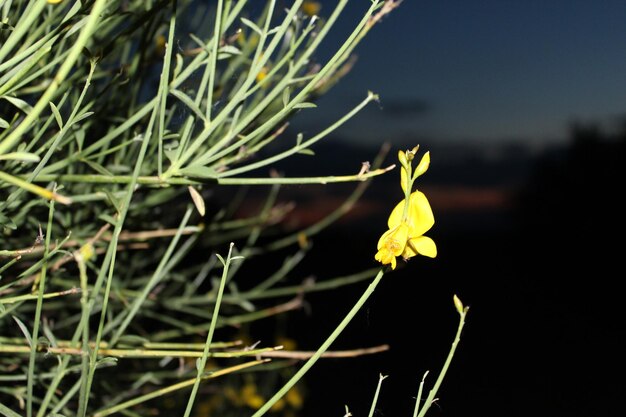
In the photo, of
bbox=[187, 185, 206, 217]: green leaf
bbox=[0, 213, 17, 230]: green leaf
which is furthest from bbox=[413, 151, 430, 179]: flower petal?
bbox=[0, 213, 17, 230]: green leaf

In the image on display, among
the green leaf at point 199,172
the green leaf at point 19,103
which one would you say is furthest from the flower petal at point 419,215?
the green leaf at point 19,103

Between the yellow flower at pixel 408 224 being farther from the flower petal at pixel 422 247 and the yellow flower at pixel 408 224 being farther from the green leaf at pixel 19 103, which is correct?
the green leaf at pixel 19 103

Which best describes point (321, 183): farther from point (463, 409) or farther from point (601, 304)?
point (601, 304)

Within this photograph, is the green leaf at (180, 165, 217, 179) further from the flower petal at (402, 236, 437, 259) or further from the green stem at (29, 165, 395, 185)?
the flower petal at (402, 236, 437, 259)

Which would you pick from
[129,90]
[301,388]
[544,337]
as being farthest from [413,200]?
[544,337]

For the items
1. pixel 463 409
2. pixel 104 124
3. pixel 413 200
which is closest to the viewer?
pixel 413 200

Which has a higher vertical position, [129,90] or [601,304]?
[129,90]

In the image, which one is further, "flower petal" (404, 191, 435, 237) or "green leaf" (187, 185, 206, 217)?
"green leaf" (187, 185, 206, 217)
